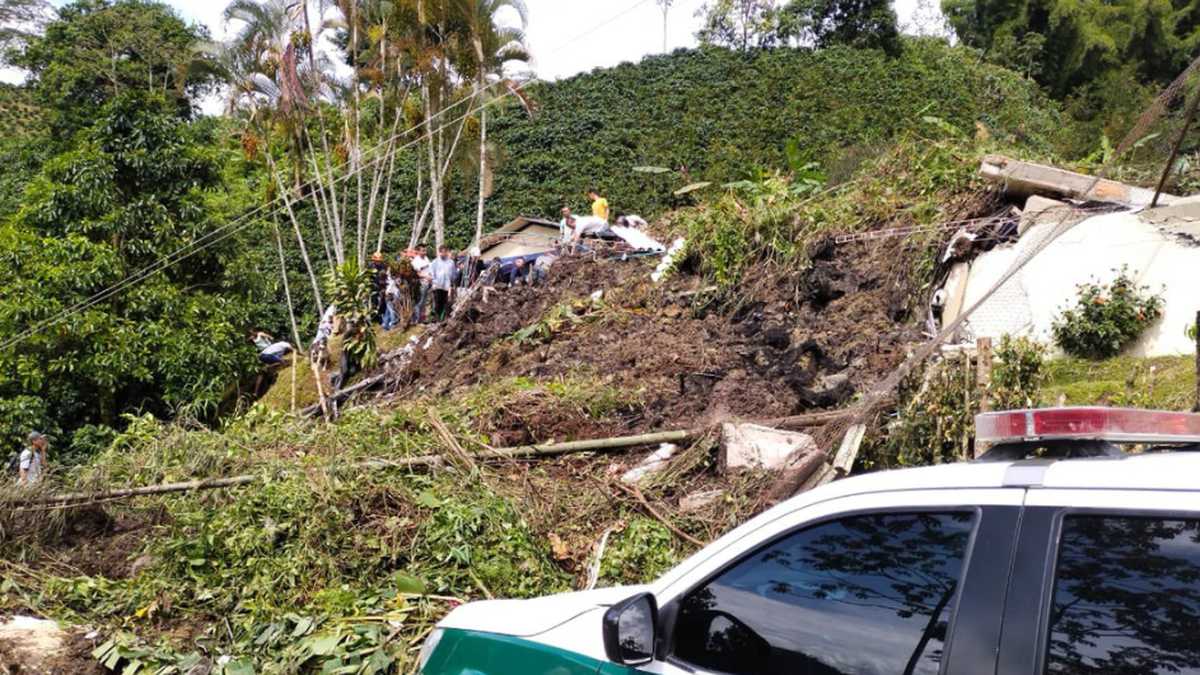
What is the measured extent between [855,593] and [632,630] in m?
0.60

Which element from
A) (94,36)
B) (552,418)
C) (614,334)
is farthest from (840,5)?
(552,418)

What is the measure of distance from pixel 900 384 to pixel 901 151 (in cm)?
796

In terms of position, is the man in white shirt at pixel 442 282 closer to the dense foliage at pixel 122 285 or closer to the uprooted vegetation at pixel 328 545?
the dense foliage at pixel 122 285

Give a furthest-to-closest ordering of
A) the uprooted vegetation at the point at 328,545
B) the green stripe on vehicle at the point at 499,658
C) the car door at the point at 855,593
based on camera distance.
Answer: the uprooted vegetation at the point at 328,545, the green stripe on vehicle at the point at 499,658, the car door at the point at 855,593

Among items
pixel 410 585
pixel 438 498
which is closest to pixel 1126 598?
pixel 410 585

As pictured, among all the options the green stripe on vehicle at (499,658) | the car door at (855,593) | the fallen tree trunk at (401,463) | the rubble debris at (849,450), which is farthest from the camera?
the fallen tree trunk at (401,463)

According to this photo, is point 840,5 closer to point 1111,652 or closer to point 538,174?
point 538,174

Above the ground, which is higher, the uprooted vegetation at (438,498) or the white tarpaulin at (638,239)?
the white tarpaulin at (638,239)

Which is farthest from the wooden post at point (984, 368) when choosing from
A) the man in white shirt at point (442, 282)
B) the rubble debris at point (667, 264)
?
the man in white shirt at point (442, 282)

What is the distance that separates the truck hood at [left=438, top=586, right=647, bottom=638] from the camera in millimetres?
2973

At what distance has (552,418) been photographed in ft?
28.9

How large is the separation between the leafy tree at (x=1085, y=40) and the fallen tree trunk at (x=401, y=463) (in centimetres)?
3748

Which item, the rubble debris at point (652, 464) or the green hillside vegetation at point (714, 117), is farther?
the green hillside vegetation at point (714, 117)

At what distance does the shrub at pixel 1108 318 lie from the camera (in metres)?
9.96
